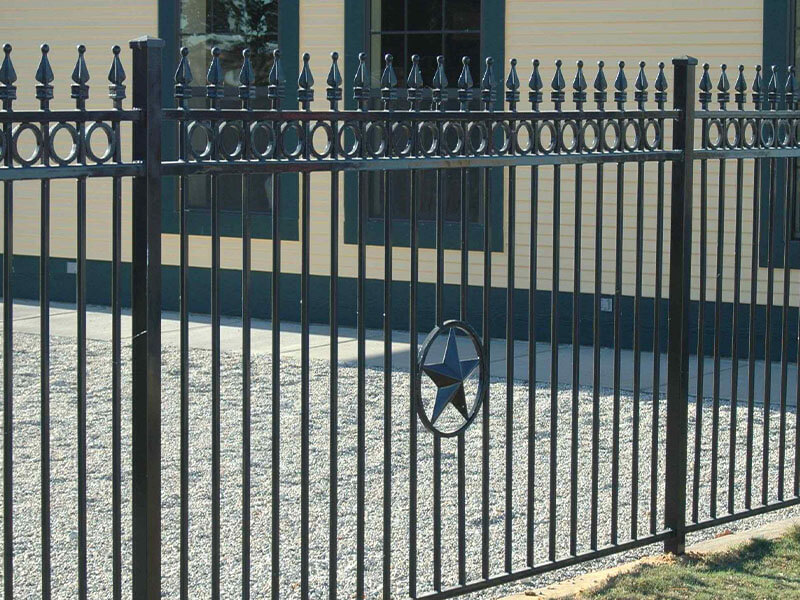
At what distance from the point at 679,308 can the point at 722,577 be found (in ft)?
3.53

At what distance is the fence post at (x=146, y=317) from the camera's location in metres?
3.95

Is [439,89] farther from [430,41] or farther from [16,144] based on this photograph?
[430,41]

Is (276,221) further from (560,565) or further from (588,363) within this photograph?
(588,363)

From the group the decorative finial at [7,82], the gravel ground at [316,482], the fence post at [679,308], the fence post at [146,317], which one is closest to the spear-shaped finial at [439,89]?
the fence post at [146,317]

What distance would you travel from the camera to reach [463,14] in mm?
11859

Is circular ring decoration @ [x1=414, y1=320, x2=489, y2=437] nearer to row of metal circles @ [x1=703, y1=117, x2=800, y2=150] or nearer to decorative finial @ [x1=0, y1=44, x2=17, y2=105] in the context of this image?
row of metal circles @ [x1=703, y1=117, x2=800, y2=150]

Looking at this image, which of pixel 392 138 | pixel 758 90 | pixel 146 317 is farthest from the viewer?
pixel 758 90

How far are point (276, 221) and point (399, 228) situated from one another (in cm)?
787

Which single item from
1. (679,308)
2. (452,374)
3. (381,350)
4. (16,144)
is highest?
(16,144)

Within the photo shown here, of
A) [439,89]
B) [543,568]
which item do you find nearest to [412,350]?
[439,89]

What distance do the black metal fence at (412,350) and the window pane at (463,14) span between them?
4.23 meters

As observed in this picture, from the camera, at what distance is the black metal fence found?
13.0ft

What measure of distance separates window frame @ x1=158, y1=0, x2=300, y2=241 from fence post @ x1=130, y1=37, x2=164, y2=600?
8.35 meters

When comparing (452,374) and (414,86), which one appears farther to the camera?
(452,374)
